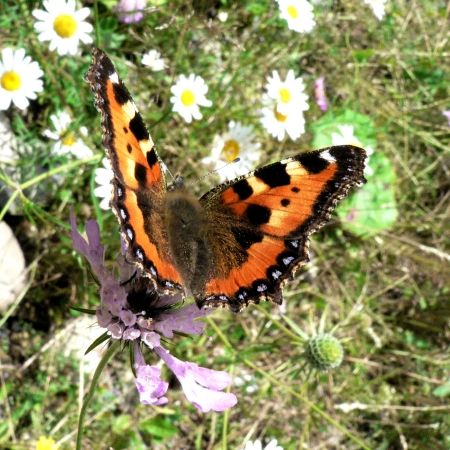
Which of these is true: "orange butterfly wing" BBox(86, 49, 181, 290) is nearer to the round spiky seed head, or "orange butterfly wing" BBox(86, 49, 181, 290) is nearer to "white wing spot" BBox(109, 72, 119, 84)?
"white wing spot" BBox(109, 72, 119, 84)

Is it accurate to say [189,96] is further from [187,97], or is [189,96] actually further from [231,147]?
[231,147]

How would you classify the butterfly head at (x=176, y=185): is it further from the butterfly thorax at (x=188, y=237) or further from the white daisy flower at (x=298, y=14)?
the white daisy flower at (x=298, y=14)

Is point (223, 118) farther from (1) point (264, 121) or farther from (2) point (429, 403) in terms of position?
(2) point (429, 403)

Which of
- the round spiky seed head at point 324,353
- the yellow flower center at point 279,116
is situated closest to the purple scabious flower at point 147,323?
the round spiky seed head at point 324,353

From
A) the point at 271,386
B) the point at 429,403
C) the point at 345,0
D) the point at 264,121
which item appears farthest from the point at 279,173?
the point at 345,0

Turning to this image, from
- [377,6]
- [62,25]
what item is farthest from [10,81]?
[377,6]

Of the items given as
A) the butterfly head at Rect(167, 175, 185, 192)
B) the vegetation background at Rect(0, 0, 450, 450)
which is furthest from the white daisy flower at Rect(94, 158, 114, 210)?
the butterfly head at Rect(167, 175, 185, 192)
